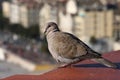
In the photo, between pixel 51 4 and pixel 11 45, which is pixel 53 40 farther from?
pixel 51 4

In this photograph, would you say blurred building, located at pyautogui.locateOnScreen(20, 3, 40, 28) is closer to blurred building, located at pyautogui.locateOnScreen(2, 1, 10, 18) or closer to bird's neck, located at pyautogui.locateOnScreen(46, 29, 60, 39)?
blurred building, located at pyautogui.locateOnScreen(2, 1, 10, 18)

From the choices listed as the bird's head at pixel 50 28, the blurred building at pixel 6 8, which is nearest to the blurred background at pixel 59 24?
the blurred building at pixel 6 8

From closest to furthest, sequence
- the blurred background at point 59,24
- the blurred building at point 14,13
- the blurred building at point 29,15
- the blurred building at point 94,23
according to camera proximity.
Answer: the blurred background at point 59,24
the blurred building at point 94,23
the blurred building at point 29,15
the blurred building at point 14,13

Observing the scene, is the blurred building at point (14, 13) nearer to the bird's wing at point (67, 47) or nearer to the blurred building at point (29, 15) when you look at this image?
the blurred building at point (29, 15)

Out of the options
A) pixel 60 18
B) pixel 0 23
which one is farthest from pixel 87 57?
pixel 0 23

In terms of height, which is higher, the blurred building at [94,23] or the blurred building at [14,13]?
the blurred building at [14,13]

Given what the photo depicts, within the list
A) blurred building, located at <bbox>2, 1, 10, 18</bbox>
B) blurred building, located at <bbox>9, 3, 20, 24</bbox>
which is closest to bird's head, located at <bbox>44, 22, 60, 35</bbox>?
blurred building, located at <bbox>9, 3, 20, 24</bbox>
